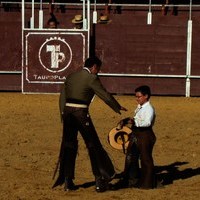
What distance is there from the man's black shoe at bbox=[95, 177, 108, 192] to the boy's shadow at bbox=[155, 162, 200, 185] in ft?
2.56

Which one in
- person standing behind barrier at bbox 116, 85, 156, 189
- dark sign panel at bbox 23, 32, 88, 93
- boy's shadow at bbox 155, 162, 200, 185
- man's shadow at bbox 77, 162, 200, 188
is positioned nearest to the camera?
person standing behind barrier at bbox 116, 85, 156, 189

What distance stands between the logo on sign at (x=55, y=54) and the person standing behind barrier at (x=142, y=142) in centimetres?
987

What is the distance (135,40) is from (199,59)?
1462 millimetres

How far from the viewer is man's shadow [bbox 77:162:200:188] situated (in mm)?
8578

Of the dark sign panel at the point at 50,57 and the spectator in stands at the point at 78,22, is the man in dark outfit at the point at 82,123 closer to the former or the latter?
the dark sign panel at the point at 50,57

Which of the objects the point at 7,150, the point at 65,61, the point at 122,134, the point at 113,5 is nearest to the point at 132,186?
the point at 122,134

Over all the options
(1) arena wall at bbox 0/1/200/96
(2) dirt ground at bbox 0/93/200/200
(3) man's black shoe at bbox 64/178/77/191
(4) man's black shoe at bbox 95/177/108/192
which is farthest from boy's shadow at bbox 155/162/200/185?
(1) arena wall at bbox 0/1/200/96

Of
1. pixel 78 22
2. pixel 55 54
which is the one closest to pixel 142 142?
pixel 55 54

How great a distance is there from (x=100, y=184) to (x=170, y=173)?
1354 mm

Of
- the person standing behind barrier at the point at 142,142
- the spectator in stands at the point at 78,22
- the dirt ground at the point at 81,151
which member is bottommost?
the dirt ground at the point at 81,151

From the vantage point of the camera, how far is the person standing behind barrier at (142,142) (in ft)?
26.3

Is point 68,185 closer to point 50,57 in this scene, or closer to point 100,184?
point 100,184

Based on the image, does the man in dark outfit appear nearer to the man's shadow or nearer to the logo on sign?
the man's shadow

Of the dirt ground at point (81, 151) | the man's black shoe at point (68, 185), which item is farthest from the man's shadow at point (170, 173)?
the man's black shoe at point (68, 185)
